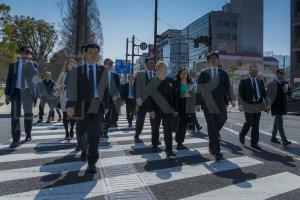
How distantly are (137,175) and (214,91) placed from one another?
2.27 m

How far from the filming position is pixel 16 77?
27.2ft

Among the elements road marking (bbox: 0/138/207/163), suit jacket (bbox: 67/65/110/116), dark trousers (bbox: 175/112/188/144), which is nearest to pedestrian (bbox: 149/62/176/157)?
dark trousers (bbox: 175/112/188/144)

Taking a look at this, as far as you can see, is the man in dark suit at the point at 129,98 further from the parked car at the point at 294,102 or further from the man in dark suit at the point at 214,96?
the parked car at the point at 294,102

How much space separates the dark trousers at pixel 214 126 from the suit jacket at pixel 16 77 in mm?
3430

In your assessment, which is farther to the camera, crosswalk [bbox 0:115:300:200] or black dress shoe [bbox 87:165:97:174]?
black dress shoe [bbox 87:165:97:174]

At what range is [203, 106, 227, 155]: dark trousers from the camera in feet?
23.6

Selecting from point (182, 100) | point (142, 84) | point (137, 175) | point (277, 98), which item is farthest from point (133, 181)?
point (277, 98)

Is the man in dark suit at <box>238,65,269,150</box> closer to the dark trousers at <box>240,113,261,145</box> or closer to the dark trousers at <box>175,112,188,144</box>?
the dark trousers at <box>240,113,261,145</box>

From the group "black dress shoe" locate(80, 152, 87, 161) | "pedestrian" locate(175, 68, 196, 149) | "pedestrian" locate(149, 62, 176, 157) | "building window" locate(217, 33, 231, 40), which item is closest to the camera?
"black dress shoe" locate(80, 152, 87, 161)

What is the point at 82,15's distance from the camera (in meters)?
24.4

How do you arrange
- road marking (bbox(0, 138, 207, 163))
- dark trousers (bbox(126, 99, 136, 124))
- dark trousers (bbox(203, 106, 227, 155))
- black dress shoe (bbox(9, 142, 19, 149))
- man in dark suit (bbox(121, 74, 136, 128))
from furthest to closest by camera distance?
dark trousers (bbox(126, 99, 136, 124))
man in dark suit (bbox(121, 74, 136, 128))
black dress shoe (bbox(9, 142, 19, 149))
dark trousers (bbox(203, 106, 227, 155))
road marking (bbox(0, 138, 207, 163))

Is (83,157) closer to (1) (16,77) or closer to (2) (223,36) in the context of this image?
(1) (16,77)

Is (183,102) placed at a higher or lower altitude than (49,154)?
higher

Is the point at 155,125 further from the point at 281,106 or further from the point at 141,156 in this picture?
the point at 281,106
